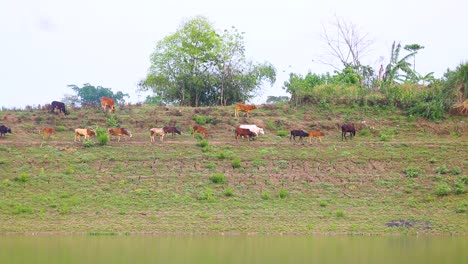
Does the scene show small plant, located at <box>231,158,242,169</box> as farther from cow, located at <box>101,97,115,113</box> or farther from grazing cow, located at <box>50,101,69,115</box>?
grazing cow, located at <box>50,101,69,115</box>

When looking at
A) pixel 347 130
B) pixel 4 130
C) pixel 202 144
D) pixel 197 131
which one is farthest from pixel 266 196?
pixel 4 130

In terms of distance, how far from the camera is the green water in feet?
77.5

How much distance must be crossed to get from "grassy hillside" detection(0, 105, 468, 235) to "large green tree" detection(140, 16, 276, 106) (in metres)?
7.61

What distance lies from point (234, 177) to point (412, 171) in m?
8.68

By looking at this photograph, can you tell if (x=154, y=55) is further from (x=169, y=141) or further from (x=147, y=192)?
(x=147, y=192)

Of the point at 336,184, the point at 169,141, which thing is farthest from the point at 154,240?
the point at 169,141

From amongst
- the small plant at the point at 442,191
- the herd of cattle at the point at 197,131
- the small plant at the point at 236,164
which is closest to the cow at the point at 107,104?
the herd of cattle at the point at 197,131

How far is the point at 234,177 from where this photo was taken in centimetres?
3797

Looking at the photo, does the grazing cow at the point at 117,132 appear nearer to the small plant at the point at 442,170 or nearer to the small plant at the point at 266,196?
the small plant at the point at 266,196

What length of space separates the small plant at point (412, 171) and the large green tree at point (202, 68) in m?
19.8

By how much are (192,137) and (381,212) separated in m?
14.2

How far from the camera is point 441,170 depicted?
38750mm

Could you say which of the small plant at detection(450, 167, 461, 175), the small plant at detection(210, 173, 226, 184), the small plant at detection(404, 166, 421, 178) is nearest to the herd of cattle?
the small plant at detection(404, 166, 421, 178)

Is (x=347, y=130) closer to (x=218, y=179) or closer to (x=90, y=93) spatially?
(x=218, y=179)
